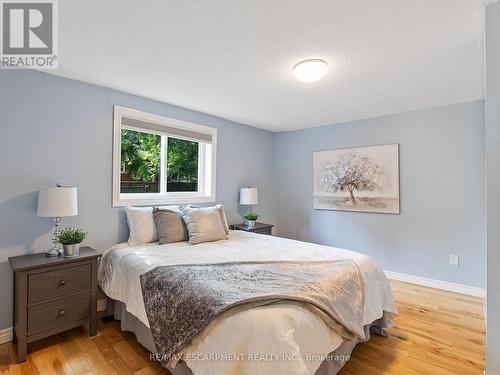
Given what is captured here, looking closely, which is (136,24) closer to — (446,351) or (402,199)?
(446,351)

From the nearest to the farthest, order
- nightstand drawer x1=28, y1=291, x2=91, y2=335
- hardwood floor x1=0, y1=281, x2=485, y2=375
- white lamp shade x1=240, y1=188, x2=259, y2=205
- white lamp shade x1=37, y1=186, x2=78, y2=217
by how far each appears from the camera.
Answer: hardwood floor x1=0, y1=281, x2=485, y2=375 < nightstand drawer x1=28, y1=291, x2=91, y2=335 < white lamp shade x1=37, y1=186, x2=78, y2=217 < white lamp shade x1=240, y1=188, x2=259, y2=205

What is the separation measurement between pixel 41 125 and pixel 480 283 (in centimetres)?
484

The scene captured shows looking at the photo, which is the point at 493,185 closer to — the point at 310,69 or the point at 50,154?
the point at 310,69

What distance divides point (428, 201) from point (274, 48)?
2.81m

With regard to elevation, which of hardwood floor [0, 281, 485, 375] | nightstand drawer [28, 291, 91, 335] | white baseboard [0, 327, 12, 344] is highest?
nightstand drawer [28, 291, 91, 335]

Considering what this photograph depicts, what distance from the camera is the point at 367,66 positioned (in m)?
2.22

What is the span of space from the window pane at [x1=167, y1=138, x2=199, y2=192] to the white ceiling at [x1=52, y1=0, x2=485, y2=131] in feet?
2.06

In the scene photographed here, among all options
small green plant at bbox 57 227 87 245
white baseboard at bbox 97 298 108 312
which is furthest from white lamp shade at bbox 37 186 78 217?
white baseboard at bbox 97 298 108 312

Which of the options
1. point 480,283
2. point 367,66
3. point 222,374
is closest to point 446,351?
point 480,283

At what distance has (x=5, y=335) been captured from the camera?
82.7 inches

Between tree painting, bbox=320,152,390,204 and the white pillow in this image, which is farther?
tree painting, bbox=320,152,390,204

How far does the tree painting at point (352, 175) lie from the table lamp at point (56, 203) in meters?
3.37

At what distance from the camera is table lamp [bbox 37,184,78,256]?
2.09 m

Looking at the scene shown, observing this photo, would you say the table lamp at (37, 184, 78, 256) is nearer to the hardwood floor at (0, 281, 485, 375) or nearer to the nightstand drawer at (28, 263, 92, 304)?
the nightstand drawer at (28, 263, 92, 304)
